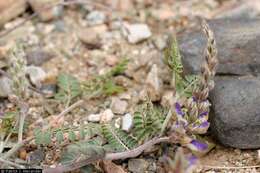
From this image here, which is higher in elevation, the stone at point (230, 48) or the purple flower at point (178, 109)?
the stone at point (230, 48)

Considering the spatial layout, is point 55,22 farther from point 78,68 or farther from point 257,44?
point 257,44

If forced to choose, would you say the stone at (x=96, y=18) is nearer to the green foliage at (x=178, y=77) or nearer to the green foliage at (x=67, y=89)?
the green foliage at (x=67, y=89)

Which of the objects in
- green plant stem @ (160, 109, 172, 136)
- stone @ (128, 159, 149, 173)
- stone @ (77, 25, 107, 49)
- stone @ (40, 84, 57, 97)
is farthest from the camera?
stone @ (77, 25, 107, 49)

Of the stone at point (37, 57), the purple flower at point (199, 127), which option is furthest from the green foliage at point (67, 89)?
the purple flower at point (199, 127)

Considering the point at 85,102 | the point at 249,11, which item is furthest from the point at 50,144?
the point at 249,11

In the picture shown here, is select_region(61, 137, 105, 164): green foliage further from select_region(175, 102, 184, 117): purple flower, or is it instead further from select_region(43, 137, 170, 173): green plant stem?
select_region(175, 102, 184, 117): purple flower

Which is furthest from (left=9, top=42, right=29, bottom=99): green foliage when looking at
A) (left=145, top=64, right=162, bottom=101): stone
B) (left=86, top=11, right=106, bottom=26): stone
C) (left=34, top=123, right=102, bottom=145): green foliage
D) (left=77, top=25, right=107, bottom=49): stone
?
(left=86, top=11, right=106, bottom=26): stone

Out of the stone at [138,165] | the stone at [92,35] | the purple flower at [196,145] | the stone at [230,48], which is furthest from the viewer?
the stone at [92,35]
